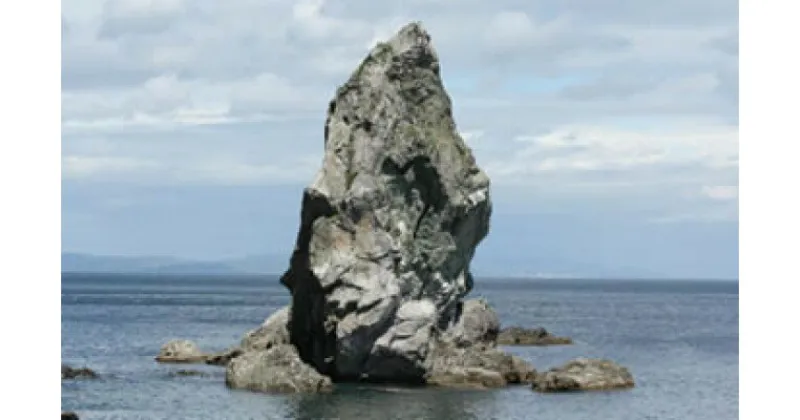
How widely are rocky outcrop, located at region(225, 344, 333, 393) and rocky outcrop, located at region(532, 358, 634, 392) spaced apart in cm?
1047

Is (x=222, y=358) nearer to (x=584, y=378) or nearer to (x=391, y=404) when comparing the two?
(x=584, y=378)

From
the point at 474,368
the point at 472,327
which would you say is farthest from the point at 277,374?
the point at 472,327

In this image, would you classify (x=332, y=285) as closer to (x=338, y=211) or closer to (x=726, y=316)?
(x=338, y=211)

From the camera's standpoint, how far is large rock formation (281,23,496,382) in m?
57.8

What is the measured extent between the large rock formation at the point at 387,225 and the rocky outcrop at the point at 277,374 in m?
1.48

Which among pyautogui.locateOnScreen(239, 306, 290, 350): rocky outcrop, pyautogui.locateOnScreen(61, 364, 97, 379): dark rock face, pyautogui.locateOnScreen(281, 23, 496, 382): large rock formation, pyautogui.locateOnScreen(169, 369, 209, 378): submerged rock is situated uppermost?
pyautogui.locateOnScreen(281, 23, 496, 382): large rock formation

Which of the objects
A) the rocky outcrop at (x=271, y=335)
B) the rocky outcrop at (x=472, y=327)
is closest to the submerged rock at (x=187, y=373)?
the rocky outcrop at (x=271, y=335)

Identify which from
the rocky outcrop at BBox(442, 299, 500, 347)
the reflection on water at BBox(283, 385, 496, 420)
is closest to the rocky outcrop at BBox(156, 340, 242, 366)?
the rocky outcrop at BBox(442, 299, 500, 347)

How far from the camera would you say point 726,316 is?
16250 cm

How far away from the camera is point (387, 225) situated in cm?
6003

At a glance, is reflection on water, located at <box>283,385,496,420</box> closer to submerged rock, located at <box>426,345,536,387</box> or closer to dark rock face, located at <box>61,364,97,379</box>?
submerged rock, located at <box>426,345,536,387</box>

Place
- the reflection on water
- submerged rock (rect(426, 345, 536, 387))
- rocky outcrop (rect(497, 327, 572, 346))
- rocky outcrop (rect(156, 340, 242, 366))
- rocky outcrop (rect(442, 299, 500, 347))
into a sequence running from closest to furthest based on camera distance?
the reflection on water, submerged rock (rect(426, 345, 536, 387)), rocky outcrop (rect(442, 299, 500, 347)), rocky outcrop (rect(156, 340, 242, 366)), rocky outcrop (rect(497, 327, 572, 346))

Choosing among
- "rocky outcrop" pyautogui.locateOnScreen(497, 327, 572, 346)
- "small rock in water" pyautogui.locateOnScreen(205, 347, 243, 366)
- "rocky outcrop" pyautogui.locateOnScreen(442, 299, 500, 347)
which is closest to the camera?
"rocky outcrop" pyautogui.locateOnScreen(442, 299, 500, 347)

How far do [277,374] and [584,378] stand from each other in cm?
1458
